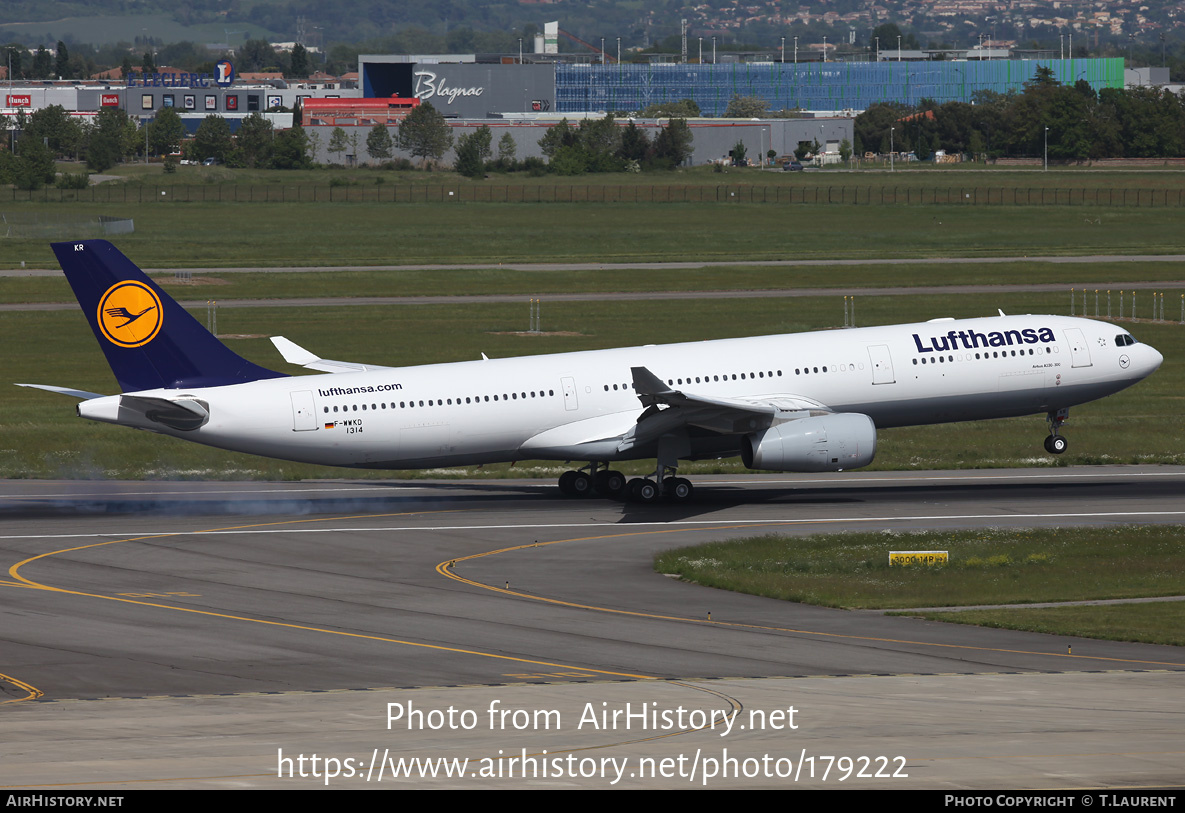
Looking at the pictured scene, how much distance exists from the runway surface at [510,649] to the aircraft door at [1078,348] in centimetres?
369

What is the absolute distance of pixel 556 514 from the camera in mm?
43594

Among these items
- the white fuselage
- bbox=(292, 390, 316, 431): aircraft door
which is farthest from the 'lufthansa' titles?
bbox=(292, 390, 316, 431): aircraft door

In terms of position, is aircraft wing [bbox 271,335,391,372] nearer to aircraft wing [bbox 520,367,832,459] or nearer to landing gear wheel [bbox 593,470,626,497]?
aircraft wing [bbox 520,367,832,459]

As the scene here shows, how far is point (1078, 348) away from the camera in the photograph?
159 ft

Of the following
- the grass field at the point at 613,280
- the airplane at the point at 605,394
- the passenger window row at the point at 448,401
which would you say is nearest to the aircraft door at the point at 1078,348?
the airplane at the point at 605,394

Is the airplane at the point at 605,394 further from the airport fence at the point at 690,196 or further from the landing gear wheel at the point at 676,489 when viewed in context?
the airport fence at the point at 690,196

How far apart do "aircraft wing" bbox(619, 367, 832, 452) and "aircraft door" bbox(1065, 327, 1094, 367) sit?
892 cm

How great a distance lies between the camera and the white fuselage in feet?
140

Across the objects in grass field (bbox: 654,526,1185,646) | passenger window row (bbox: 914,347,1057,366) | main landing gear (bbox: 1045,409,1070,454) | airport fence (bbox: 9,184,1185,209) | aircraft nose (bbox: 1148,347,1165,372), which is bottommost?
grass field (bbox: 654,526,1185,646)

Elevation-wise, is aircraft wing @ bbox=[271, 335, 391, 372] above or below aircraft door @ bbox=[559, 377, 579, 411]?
above

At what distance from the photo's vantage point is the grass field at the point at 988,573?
31.2 metres

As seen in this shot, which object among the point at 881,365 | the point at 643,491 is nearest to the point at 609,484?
the point at 643,491

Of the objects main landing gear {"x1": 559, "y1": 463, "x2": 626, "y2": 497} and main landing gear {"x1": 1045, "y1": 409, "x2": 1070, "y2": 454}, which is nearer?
main landing gear {"x1": 559, "y1": 463, "x2": 626, "y2": 497}
